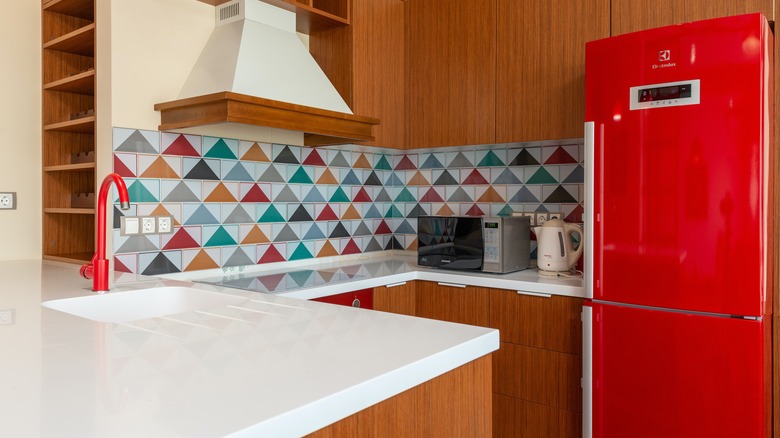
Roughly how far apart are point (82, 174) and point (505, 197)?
220 centimetres

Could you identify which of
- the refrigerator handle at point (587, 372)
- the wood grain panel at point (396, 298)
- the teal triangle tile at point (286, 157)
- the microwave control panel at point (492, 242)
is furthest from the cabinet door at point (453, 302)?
the teal triangle tile at point (286, 157)

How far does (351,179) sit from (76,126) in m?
1.46

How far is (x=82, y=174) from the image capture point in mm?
2723

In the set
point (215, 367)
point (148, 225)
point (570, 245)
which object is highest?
point (148, 225)

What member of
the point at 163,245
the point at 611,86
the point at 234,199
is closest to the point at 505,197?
the point at 611,86

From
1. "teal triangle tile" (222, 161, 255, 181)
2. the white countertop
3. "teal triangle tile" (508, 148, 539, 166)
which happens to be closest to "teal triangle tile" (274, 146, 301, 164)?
"teal triangle tile" (222, 161, 255, 181)

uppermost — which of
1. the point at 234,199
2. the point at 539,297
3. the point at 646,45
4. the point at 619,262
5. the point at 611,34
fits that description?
the point at 611,34

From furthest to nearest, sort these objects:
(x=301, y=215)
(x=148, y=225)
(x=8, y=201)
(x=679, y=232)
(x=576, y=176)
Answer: (x=301, y=215), (x=576, y=176), (x=8, y=201), (x=148, y=225), (x=679, y=232)

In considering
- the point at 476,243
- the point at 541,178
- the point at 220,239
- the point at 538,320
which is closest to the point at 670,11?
the point at 541,178

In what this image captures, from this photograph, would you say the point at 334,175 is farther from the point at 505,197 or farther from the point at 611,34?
the point at 611,34

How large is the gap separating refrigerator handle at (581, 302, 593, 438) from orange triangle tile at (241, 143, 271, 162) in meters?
1.66

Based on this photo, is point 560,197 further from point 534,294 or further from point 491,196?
point 534,294

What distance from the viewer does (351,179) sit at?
3.37 meters

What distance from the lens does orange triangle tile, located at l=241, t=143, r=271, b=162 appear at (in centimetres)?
275
